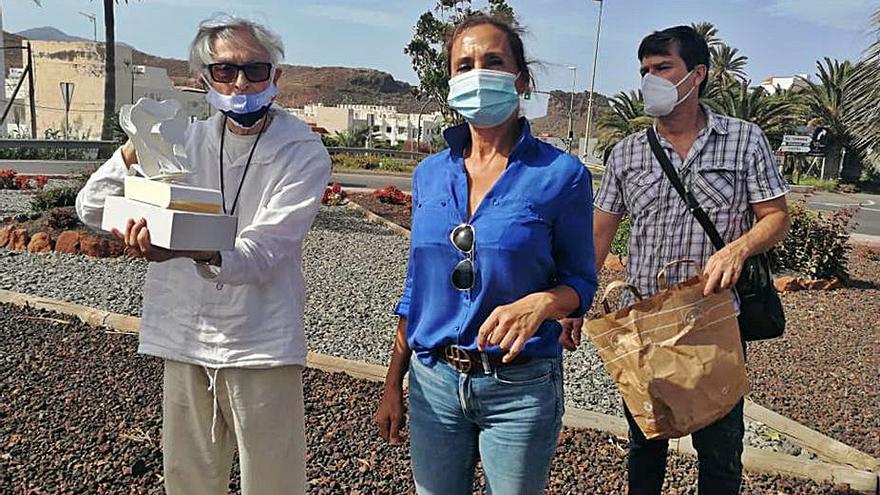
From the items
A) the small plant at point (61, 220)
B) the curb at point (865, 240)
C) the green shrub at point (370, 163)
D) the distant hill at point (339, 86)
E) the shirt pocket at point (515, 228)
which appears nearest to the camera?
the shirt pocket at point (515, 228)

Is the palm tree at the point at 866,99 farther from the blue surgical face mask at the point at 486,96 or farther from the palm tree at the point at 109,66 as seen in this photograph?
the palm tree at the point at 109,66

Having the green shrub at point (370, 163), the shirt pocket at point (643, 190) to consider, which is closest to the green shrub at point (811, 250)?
the shirt pocket at point (643, 190)

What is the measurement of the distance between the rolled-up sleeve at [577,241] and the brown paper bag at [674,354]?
0.43 m

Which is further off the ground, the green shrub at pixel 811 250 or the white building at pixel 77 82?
the white building at pixel 77 82

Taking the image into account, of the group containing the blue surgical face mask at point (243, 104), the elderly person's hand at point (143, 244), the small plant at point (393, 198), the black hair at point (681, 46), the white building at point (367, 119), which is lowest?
the small plant at point (393, 198)

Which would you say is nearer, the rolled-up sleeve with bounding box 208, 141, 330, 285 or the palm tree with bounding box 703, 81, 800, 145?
the rolled-up sleeve with bounding box 208, 141, 330, 285

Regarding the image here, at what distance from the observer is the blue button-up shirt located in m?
A: 1.98

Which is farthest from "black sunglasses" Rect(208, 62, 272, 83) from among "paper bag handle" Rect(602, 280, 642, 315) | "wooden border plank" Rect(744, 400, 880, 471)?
"wooden border plank" Rect(744, 400, 880, 471)

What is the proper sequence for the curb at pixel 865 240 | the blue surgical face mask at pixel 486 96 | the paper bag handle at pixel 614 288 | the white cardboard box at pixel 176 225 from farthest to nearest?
the curb at pixel 865 240
the paper bag handle at pixel 614 288
the blue surgical face mask at pixel 486 96
the white cardboard box at pixel 176 225

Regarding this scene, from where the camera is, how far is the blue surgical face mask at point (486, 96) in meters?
2.07

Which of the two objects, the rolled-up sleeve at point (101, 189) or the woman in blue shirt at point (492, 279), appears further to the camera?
the rolled-up sleeve at point (101, 189)

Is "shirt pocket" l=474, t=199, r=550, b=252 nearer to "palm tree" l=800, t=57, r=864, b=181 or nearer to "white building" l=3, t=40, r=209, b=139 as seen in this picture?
"palm tree" l=800, t=57, r=864, b=181

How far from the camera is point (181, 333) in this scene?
2311mm

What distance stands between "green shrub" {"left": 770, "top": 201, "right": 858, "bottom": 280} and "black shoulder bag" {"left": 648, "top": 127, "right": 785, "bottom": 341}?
670cm
